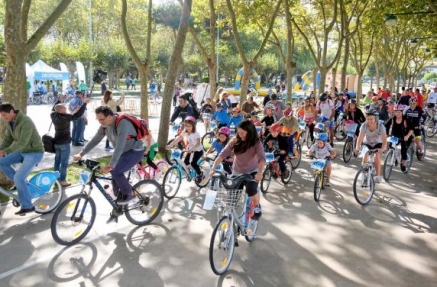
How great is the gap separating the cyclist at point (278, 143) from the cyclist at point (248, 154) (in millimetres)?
3227

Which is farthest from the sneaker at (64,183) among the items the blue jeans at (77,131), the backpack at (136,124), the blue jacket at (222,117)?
the blue jacket at (222,117)

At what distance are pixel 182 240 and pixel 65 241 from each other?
1597mm

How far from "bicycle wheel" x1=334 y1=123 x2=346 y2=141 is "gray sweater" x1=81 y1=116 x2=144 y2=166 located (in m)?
11.4

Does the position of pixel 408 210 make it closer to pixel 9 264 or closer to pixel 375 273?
pixel 375 273

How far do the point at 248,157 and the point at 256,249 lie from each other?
130 cm

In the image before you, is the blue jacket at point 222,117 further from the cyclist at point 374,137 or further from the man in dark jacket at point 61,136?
the man in dark jacket at point 61,136

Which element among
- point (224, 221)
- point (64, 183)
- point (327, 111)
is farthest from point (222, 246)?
point (327, 111)

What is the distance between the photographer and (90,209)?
19.2 feet

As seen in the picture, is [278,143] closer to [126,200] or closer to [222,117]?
[222,117]

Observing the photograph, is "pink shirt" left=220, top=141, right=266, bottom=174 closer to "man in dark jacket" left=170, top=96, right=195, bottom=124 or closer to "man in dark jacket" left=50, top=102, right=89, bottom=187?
"man in dark jacket" left=50, top=102, right=89, bottom=187

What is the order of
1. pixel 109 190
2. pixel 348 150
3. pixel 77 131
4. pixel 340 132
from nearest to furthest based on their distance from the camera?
pixel 109 190
pixel 348 150
pixel 77 131
pixel 340 132

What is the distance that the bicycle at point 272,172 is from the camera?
8.34m

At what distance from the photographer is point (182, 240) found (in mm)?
5930

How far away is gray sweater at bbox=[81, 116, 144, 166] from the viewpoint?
5711 mm
